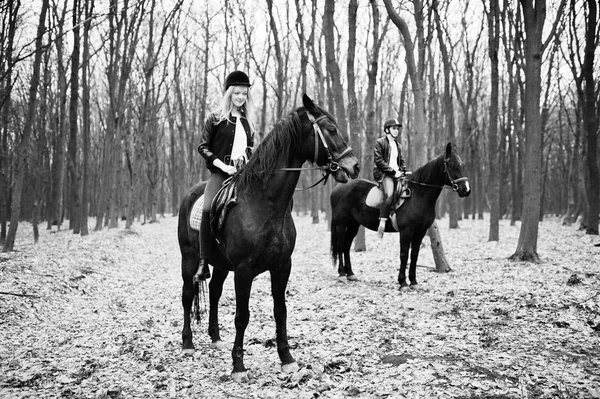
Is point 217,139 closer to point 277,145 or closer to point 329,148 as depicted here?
point 277,145

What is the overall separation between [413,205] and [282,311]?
507cm

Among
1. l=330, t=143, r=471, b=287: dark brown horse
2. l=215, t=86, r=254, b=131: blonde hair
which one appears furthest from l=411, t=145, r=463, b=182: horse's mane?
l=215, t=86, r=254, b=131: blonde hair

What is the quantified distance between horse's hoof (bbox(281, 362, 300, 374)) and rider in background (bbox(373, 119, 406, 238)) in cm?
496

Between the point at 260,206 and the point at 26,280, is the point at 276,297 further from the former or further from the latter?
the point at 26,280

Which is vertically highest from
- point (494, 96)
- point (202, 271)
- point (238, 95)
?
point (494, 96)

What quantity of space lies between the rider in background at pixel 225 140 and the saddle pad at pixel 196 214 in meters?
0.25

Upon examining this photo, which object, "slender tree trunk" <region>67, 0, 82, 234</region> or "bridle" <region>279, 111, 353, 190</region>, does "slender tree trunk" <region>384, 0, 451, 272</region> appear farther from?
"slender tree trunk" <region>67, 0, 82, 234</region>

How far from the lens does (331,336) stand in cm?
555

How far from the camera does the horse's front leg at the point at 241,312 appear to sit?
4.24 meters

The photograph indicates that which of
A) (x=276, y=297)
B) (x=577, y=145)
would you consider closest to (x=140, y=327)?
(x=276, y=297)

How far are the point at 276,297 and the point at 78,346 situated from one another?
300 centimetres

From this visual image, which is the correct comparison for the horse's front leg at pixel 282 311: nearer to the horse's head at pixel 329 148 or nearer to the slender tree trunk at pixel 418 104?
the horse's head at pixel 329 148

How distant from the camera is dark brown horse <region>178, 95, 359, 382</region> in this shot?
421 centimetres

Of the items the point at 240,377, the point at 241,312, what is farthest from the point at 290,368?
the point at 241,312
